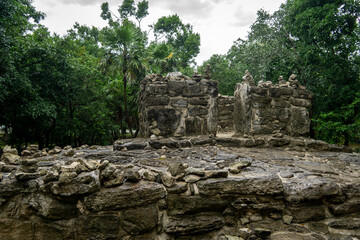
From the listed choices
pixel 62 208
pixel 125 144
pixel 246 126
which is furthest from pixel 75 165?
pixel 246 126

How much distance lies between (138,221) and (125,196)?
0.86 feet

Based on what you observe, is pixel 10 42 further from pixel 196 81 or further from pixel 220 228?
pixel 220 228

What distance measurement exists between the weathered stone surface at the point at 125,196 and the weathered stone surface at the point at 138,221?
0.20 ft

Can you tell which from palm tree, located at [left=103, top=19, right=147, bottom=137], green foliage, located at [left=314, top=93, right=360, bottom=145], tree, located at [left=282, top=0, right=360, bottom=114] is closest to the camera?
green foliage, located at [left=314, top=93, right=360, bottom=145]

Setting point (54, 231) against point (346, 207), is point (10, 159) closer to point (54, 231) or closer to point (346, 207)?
point (54, 231)

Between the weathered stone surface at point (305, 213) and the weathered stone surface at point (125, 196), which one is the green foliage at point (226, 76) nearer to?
the weathered stone surface at point (305, 213)

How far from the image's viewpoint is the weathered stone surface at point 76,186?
183 centimetres

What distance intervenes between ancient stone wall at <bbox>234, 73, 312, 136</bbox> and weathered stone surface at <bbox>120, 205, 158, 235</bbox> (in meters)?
3.70

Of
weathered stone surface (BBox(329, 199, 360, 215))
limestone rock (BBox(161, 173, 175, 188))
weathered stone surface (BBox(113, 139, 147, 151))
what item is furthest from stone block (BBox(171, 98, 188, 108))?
weathered stone surface (BBox(329, 199, 360, 215))

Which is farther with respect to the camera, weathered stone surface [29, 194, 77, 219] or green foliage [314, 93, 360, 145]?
green foliage [314, 93, 360, 145]

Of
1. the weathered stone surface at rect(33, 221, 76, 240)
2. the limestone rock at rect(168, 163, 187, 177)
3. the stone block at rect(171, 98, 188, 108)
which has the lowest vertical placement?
the weathered stone surface at rect(33, 221, 76, 240)

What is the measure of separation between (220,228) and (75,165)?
5.11 feet

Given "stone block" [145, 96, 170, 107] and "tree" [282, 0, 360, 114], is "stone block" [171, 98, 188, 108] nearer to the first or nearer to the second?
"stone block" [145, 96, 170, 107]

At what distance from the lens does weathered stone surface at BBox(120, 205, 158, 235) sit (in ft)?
6.23
